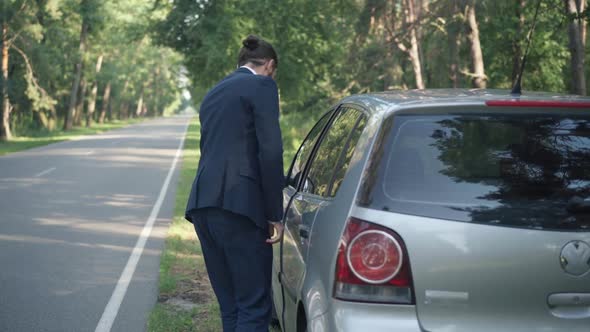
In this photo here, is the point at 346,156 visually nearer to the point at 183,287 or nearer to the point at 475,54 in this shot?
the point at 183,287

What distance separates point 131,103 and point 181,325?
4542 inches

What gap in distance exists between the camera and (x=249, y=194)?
4102mm

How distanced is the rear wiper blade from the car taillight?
27.6 inches

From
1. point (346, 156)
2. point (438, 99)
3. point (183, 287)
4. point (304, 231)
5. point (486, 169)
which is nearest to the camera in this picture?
point (486, 169)

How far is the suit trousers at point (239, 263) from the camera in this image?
4148 mm

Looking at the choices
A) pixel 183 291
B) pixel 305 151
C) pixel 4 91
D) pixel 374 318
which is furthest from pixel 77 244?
pixel 4 91

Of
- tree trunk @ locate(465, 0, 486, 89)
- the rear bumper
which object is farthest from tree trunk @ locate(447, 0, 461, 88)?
the rear bumper

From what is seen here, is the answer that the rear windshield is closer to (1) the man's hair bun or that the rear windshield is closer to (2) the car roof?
(2) the car roof

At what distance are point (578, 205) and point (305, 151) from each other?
2467 mm

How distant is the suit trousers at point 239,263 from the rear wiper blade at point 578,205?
165 cm

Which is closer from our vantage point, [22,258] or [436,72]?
[22,258]

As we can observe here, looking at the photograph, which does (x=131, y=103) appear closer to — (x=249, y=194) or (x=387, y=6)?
(x=387, y=6)

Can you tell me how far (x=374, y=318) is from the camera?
3.14 m

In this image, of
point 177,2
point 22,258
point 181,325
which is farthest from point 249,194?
point 177,2
